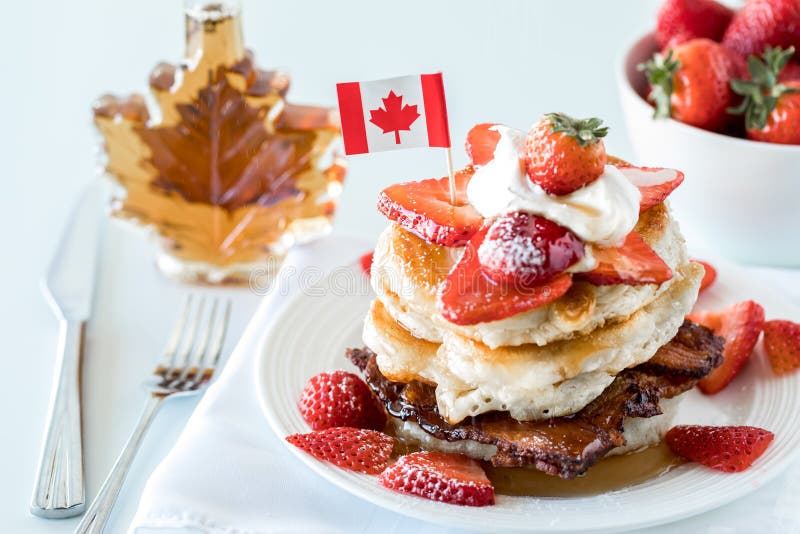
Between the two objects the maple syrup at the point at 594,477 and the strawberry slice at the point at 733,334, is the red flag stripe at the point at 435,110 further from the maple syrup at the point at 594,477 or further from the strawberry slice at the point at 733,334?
the strawberry slice at the point at 733,334

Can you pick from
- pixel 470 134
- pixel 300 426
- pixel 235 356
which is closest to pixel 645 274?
pixel 470 134

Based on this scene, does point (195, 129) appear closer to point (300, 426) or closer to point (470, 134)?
point (470, 134)

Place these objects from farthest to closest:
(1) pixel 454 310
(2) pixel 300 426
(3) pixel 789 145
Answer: (3) pixel 789 145, (2) pixel 300 426, (1) pixel 454 310

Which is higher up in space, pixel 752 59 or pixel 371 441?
pixel 752 59

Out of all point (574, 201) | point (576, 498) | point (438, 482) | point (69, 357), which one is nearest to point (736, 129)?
point (574, 201)

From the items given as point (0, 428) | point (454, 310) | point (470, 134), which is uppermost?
point (470, 134)

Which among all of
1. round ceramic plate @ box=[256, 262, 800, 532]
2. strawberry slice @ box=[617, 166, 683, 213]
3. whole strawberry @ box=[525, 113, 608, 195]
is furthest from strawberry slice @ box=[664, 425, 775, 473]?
whole strawberry @ box=[525, 113, 608, 195]

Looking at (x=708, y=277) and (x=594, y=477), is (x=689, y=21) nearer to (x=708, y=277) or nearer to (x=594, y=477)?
(x=708, y=277)
